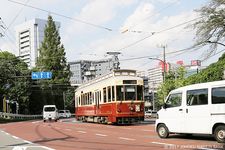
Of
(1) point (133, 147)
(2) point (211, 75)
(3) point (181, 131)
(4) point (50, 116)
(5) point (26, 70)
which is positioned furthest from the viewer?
(5) point (26, 70)

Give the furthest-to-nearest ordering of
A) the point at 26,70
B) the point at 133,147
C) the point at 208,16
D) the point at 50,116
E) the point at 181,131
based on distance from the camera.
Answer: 1. the point at 26,70
2. the point at 50,116
3. the point at 208,16
4. the point at 181,131
5. the point at 133,147

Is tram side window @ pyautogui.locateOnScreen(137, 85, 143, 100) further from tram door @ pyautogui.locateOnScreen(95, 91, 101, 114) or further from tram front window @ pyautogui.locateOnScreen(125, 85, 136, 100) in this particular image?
tram door @ pyautogui.locateOnScreen(95, 91, 101, 114)

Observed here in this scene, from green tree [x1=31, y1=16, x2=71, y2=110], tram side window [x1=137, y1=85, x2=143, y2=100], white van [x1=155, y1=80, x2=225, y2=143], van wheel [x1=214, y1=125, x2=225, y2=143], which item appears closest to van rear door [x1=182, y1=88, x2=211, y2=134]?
white van [x1=155, y1=80, x2=225, y2=143]

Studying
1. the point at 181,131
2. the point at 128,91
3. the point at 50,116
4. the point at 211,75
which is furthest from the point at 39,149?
the point at 50,116

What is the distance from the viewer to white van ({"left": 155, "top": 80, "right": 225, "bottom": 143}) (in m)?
15.9

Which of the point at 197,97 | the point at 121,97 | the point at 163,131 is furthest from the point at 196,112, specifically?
the point at 121,97

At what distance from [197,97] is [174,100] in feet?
4.53

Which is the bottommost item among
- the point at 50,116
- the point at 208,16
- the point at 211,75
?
the point at 50,116

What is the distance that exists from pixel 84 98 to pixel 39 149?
2558 cm

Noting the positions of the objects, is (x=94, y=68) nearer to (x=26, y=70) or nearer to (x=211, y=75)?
(x=26, y=70)

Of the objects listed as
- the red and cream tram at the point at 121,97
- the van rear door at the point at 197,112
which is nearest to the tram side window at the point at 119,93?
the red and cream tram at the point at 121,97

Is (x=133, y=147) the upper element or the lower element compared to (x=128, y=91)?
lower

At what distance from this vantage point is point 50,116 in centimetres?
5309

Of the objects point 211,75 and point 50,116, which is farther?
point 50,116
